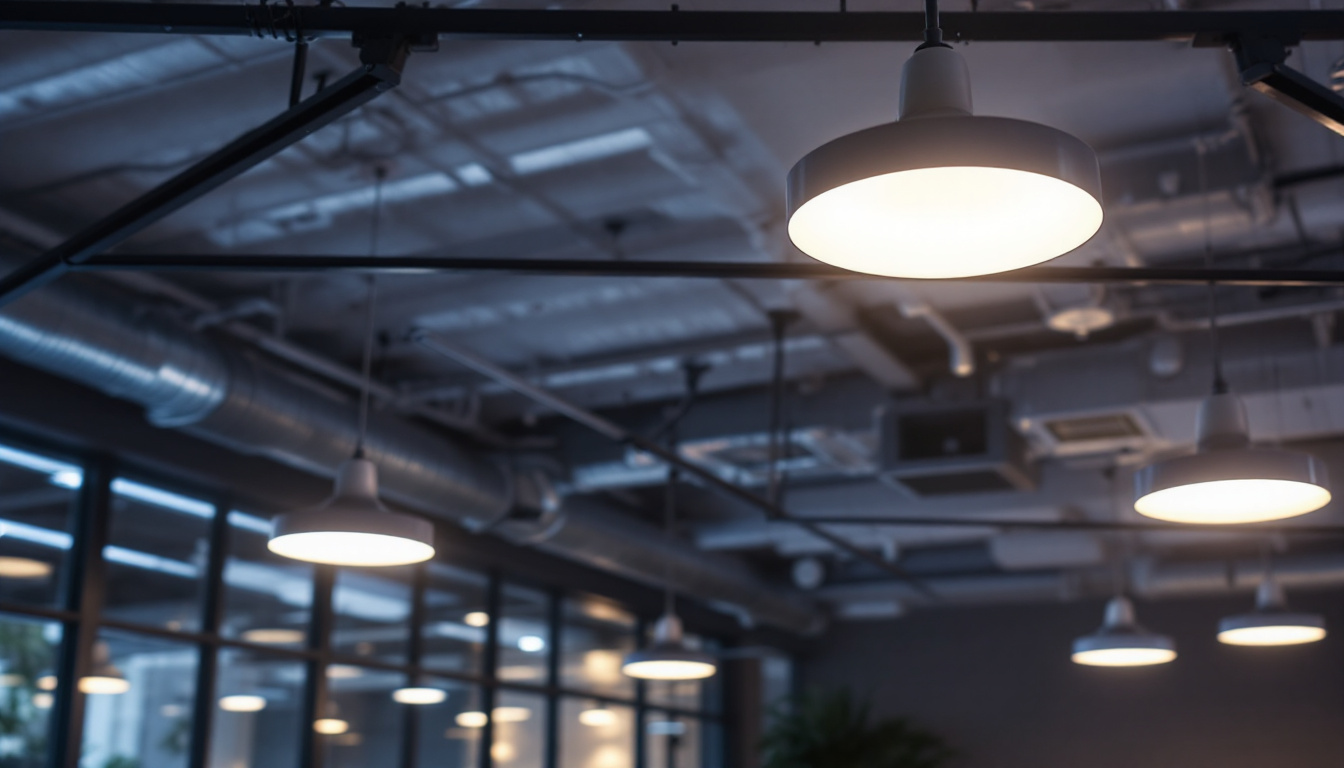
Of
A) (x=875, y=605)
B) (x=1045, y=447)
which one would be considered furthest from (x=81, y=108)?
(x=875, y=605)

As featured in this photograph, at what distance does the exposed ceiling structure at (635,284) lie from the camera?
13.7 ft

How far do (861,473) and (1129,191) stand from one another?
400 centimetres

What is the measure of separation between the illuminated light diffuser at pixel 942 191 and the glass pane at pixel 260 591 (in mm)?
5822

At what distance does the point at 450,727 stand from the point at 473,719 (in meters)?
0.22

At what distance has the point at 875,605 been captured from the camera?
1159cm

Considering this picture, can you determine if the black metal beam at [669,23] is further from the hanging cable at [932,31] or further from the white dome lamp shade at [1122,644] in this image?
the white dome lamp shade at [1122,644]

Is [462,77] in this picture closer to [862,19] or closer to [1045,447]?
[862,19]

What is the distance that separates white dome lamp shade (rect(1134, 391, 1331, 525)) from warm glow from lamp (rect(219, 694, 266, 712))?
5.08 metres

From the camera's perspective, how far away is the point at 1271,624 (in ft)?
22.5

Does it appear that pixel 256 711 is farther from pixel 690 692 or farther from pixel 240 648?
pixel 690 692

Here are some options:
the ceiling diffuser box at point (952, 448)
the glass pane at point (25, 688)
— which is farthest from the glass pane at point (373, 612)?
the ceiling diffuser box at point (952, 448)

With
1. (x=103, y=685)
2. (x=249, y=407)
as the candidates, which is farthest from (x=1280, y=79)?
(x=103, y=685)

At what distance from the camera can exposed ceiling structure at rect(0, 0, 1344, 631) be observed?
13.7 feet

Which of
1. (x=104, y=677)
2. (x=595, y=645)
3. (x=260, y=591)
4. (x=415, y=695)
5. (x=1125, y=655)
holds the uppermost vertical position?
(x=595, y=645)
